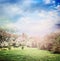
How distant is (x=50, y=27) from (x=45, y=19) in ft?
0.34

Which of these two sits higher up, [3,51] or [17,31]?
[17,31]

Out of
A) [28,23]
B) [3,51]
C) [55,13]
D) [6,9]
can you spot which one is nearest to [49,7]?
[55,13]

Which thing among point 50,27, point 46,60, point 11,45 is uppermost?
point 50,27

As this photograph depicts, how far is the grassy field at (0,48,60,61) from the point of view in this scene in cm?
271

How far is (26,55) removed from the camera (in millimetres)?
2734

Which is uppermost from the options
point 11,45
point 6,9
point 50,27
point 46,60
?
point 6,9

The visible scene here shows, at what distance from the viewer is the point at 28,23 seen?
110 inches

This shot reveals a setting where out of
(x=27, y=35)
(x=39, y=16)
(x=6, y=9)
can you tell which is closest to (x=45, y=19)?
(x=39, y=16)

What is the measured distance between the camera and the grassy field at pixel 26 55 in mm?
2707

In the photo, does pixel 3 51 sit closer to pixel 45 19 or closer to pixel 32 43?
pixel 32 43

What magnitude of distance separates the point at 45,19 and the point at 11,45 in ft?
1.55

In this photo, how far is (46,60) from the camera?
2.74 metres

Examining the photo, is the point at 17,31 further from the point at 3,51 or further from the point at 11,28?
the point at 3,51

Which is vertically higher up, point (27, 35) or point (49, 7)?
point (49, 7)
